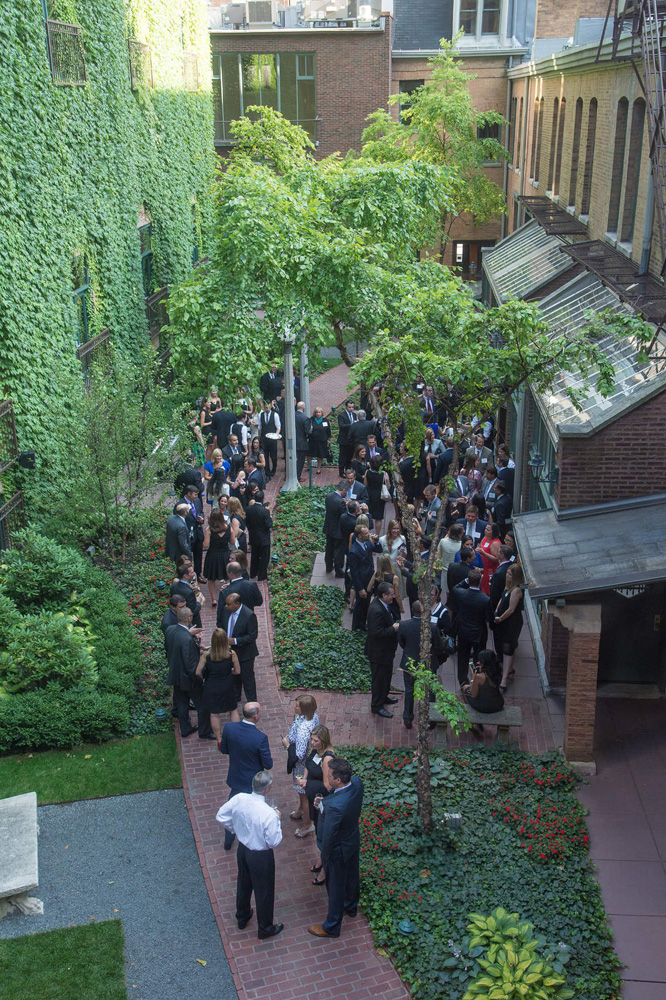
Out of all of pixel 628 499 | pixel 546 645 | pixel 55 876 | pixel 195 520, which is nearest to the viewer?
pixel 55 876

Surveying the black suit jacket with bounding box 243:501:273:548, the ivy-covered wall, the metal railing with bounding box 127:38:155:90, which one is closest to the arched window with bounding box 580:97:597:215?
the ivy-covered wall

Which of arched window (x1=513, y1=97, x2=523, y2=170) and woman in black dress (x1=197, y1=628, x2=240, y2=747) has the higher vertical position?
arched window (x1=513, y1=97, x2=523, y2=170)

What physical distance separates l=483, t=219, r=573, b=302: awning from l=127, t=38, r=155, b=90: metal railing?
9255mm

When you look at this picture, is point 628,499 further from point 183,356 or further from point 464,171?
point 464,171

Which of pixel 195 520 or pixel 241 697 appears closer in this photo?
pixel 241 697

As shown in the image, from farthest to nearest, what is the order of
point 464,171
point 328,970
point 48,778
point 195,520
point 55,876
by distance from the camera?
1. point 464,171
2. point 195,520
3. point 48,778
4. point 55,876
5. point 328,970

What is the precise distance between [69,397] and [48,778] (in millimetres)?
7291

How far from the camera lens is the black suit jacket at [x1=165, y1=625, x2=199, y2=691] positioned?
10.6 meters

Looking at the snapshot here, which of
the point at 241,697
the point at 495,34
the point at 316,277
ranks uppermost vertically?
the point at 495,34

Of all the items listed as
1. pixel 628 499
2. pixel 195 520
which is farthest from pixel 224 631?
pixel 628 499

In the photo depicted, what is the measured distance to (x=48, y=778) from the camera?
10312 mm

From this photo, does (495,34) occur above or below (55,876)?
above

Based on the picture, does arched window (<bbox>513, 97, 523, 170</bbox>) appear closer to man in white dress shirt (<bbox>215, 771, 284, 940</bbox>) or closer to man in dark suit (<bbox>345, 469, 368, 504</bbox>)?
man in dark suit (<bbox>345, 469, 368, 504</bbox>)

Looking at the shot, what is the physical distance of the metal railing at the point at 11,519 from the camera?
13688 mm
